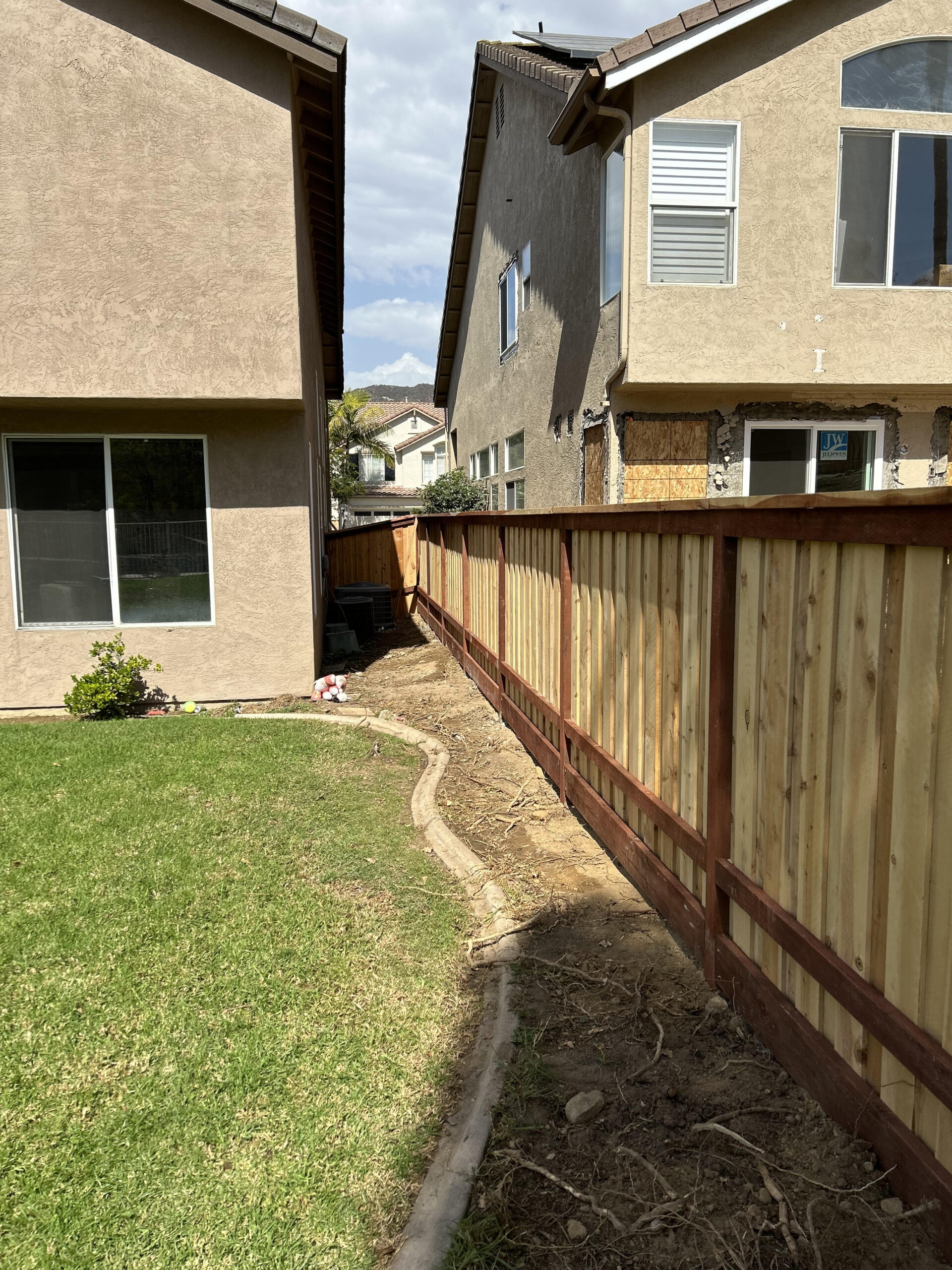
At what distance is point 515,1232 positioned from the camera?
2.31m

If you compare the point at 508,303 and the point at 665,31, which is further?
the point at 508,303

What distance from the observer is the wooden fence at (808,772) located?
207 centimetres

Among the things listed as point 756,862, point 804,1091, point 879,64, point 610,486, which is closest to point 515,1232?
point 804,1091

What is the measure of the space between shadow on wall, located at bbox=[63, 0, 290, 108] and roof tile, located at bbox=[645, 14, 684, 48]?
3671 millimetres

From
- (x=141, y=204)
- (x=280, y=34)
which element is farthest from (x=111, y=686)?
(x=280, y=34)

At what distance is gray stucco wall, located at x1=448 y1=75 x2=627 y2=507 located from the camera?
1091 cm

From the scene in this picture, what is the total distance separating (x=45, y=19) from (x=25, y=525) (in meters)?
4.71

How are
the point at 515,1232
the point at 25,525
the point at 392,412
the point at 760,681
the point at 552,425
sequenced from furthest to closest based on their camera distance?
the point at 392,412 < the point at 552,425 < the point at 25,525 < the point at 760,681 < the point at 515,1232

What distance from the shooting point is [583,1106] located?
272cm

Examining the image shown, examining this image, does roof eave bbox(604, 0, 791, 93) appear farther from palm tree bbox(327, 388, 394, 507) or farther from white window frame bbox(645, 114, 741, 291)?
palm tree bbox(327, 388, 394, 507)

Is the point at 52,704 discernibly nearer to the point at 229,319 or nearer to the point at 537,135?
the point at 229,319

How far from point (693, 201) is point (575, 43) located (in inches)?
214

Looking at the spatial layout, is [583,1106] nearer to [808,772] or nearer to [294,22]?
[808,772]

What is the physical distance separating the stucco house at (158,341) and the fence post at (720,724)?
6191 millimetres
